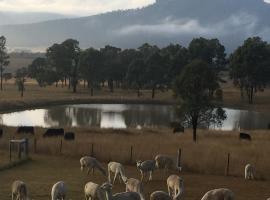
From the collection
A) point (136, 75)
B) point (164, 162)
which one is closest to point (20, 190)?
point (164, 162)

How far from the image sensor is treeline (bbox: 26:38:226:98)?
101250 millimetres

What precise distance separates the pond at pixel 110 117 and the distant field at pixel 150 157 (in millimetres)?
19514

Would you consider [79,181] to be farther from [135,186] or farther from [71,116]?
[71,116]

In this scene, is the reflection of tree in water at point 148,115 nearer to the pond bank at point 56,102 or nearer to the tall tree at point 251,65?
the pond bank at point 56,102

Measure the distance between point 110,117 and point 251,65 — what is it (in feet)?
124

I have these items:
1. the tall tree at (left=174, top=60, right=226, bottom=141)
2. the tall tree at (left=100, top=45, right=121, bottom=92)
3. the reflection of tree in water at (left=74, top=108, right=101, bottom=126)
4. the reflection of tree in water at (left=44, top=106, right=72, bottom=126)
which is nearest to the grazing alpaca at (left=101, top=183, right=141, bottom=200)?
the tall tree at (left=174, top=60, right=226, bottom=141)

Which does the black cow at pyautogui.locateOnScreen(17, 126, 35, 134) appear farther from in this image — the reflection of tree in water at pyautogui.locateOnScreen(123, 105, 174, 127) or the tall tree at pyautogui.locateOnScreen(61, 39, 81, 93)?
the tall tree at pyautogui.locateOnScreen(61, 39, 81, 93)

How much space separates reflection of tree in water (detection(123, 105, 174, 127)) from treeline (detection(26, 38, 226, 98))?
1644 cm

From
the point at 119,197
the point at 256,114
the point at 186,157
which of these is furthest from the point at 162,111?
the point at 119,197

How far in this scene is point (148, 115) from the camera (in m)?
70.4

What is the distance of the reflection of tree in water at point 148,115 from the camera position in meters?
63.1

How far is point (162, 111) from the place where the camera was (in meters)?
76.9

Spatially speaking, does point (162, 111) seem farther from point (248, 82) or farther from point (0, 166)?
point (0, 166)

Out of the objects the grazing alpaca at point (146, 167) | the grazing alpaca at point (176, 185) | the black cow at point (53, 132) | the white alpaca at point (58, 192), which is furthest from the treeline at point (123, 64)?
the white alpaca at point (58, 192)
